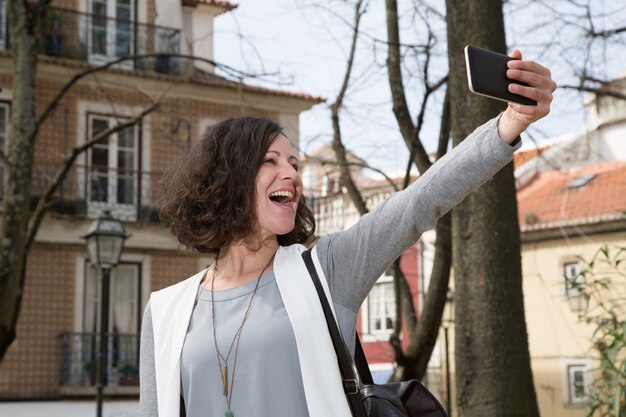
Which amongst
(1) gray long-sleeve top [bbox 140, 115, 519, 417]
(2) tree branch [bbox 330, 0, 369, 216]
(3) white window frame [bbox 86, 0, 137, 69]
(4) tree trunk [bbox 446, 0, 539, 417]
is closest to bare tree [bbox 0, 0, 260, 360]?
(2) tree branch [bbox 330, 0, 369, 216]

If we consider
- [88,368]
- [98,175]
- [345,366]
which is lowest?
[88,368]

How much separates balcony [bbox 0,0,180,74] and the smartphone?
18.1 meters

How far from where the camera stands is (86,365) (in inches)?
746

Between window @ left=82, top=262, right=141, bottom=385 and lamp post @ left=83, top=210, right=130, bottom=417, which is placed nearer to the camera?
lamp post @ left=83, top=210, right=130, bottom=417

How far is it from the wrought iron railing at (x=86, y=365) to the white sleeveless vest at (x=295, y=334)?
16072 millimetres

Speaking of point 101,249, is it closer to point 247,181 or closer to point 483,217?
point 483,217

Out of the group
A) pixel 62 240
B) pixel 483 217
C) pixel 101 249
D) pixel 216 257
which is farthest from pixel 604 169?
pixel 216 257

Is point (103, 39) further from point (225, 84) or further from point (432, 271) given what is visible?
point (432, 271)

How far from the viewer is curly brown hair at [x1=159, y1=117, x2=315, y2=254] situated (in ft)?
9.69

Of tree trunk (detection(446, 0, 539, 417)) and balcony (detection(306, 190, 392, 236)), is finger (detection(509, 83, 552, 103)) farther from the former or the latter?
balcony (detection(306, 190, 392, 236))

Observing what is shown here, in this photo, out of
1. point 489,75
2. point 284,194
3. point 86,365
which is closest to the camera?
point 489,75

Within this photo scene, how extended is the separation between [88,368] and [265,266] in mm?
16599

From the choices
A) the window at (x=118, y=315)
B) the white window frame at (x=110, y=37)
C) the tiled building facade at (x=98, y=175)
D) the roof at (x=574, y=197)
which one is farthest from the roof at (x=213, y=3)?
the roof at (x=574, y=197)

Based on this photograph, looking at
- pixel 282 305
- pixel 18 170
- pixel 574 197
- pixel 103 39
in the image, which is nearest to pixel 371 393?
pixel 282 305
